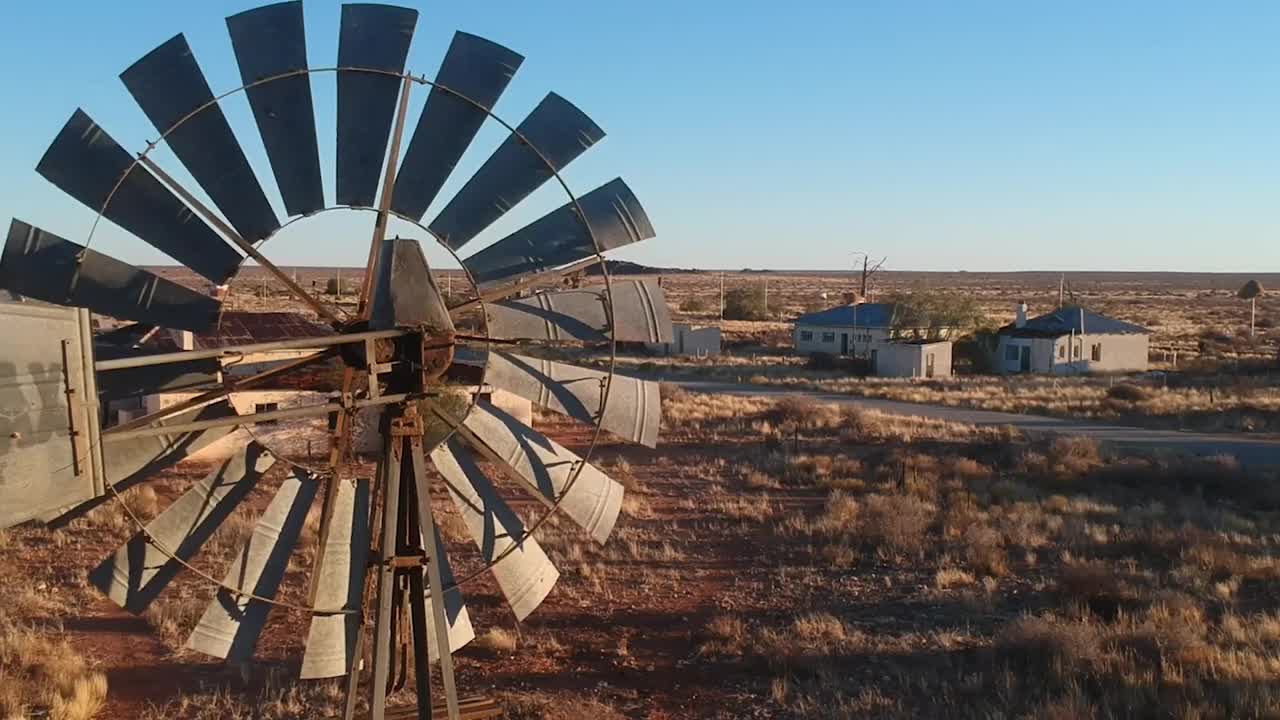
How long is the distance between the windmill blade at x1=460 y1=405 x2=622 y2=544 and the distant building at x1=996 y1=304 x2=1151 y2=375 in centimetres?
3781

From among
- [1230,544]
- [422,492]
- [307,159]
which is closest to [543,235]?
[307,159]

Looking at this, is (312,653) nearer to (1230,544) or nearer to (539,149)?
(539,149)

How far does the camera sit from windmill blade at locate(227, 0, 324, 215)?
5098 millimetres

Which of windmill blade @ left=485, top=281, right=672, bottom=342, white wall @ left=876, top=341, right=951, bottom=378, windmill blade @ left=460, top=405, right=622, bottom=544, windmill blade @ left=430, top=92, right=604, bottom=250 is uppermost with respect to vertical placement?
windmill blade @ left=430, top=92, right=604, bottom=250

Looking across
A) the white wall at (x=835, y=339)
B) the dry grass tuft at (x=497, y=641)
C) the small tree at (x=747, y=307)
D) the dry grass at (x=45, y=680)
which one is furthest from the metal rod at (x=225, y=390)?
the small tree at (x=747, y=307)

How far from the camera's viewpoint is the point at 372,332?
15.4 feet

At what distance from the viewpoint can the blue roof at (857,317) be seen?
153 ft

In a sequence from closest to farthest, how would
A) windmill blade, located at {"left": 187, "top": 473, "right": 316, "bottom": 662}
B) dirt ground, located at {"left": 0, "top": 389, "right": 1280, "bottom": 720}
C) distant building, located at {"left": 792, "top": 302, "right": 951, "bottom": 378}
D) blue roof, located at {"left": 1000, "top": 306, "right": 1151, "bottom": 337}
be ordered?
windmill blade, located at {"left": 187, "top": 473, "right": 316, "bottom": 662}, dirt ground, located at {"left": 0, "top": 389, "right": 1280, "bottom": 720}, distant building, located at {"left": 792, "top": 302, "right": 951, "bottom": 378}, blue roof, located at {"left": 1000, "top": 306, "right": 1151, "bottom": 337}

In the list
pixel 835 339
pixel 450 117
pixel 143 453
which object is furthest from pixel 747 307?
pixel 143 453

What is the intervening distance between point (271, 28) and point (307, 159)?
64cm

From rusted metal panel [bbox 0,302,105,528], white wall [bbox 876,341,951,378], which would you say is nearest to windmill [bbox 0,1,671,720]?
rusted metal panel [bbox 0,302,105,528]

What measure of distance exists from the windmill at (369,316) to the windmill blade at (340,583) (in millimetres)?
12

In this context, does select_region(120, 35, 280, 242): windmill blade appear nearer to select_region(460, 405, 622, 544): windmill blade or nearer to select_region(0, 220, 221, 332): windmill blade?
select_region(0, 220, 221, 332): windmill blade

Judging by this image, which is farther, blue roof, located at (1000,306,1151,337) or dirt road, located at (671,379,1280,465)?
blue roof, located at (1000,306,1151,337)
